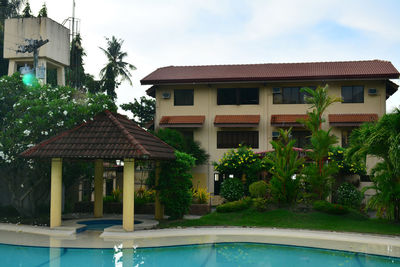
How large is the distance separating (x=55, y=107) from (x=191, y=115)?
1346 centimetres

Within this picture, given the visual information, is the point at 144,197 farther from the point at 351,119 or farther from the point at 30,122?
the point at 351,119

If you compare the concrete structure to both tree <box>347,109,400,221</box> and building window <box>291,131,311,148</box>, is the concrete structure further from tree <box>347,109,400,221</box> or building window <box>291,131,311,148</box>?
tree <box>347,109,400,221</box>

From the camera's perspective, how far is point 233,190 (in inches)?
961

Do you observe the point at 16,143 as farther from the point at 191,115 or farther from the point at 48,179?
the point at 191,115

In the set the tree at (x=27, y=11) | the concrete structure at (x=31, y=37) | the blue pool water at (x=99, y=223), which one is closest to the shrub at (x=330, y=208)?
the blue pool water at (x=99, y=223)

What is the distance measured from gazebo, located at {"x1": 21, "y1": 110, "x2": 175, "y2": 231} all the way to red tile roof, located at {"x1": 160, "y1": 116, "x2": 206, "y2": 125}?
1059 cm

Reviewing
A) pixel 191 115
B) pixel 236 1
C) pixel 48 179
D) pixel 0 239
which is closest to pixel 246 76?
pixel 191 115

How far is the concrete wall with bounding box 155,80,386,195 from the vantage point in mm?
29297

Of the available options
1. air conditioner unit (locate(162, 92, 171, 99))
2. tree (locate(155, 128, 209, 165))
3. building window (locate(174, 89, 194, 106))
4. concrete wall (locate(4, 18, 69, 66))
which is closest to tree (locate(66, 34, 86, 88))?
concrete wall (locate(4, 18, 69, 66))

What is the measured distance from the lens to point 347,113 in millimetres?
29500

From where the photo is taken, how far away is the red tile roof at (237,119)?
97.2 feet

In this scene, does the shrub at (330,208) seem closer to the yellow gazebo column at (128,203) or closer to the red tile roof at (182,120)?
the yellow gazebo column at (128,203)

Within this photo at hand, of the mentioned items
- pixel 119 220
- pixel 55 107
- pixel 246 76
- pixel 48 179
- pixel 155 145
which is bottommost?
pixel 119 220

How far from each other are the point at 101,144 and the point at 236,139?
14.8 m
